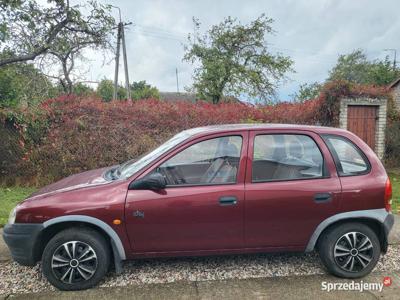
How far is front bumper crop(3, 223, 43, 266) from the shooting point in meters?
3.07

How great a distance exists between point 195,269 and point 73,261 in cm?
129

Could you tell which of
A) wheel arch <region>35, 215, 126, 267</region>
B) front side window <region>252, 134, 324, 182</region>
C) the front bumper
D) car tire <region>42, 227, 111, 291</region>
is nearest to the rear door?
front side window <region>252, 134, 324, 182</region>

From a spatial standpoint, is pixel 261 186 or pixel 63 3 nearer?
pixel 261 186

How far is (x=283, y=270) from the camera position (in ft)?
11.7

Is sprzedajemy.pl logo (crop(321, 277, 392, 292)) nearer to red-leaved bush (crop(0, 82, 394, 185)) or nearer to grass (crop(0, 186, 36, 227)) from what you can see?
grass (crop(0, 186, 36, 227))

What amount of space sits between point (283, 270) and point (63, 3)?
10.00m

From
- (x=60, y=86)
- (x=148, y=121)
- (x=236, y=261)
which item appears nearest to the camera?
(x=236, y=261)

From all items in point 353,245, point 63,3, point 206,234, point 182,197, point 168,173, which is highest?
point 63,3

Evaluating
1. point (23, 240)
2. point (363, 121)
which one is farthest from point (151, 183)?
point (363, 121)

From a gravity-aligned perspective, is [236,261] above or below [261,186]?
below

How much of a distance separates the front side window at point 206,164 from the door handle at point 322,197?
0.86m

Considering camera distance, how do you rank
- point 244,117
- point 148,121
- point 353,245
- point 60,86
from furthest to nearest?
point 60,86 → point 244,117 → point 148,121 → point 353,245

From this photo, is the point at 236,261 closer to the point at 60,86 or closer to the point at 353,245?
the point at 353,245

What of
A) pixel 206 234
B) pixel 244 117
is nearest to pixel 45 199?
pixel 206 234
